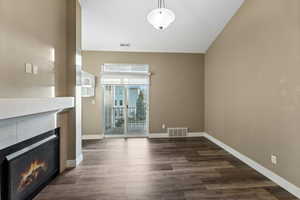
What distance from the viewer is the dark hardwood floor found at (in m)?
2.33

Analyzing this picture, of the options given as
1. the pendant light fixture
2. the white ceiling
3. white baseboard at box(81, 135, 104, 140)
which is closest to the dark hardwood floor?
white baseboard at box(81, 135, 104, 140)

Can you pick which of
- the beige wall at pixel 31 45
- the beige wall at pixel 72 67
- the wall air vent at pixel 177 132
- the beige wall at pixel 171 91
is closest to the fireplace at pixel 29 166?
the beige wall at pixel 72 67

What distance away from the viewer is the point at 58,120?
294 cm

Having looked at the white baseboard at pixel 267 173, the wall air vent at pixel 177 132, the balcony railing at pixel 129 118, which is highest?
the balcony railing at pixel 129 118

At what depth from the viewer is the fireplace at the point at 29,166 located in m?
1.83

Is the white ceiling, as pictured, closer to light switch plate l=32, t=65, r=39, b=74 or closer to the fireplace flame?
light switch plate l=32, t=65, r=39, b=74

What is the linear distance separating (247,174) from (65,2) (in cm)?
479

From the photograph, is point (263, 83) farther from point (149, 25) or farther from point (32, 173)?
point (32, 173)

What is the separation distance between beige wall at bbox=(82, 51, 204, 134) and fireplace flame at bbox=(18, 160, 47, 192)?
2908 mm

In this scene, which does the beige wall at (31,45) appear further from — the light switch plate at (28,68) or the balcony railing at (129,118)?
the balcony railing at (129,118)

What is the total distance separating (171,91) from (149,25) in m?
2.30

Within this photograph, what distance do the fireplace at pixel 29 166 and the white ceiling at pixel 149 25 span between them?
2775mm

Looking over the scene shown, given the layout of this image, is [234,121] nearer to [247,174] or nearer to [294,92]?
[247,174]

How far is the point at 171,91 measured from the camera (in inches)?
220
